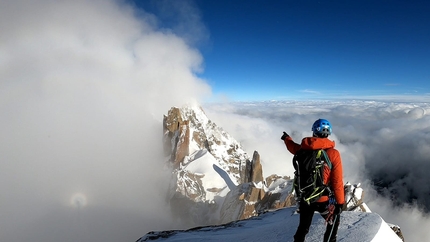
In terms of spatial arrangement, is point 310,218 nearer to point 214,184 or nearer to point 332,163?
point 332,163

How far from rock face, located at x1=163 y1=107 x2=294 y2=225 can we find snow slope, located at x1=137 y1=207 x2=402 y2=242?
191 ft

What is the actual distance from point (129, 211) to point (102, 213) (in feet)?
48.6

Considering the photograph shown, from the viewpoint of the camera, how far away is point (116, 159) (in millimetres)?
175375

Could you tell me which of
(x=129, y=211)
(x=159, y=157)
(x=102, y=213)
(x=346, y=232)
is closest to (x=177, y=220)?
(x=129, y=211)

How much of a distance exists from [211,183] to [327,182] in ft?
333

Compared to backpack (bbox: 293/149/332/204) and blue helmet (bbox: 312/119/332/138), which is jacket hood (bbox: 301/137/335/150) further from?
blue helmet (bbox: 312/119/332/138)

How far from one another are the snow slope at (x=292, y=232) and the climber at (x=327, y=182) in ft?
9.25

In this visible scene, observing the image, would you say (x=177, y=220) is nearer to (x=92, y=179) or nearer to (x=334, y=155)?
(x=92, y=179)

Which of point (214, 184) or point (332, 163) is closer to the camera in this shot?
point (332, 163)

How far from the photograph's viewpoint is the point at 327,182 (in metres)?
6.99

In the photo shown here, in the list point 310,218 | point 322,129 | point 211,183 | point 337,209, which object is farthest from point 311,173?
point 211,183

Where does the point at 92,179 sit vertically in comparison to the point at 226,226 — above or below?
below

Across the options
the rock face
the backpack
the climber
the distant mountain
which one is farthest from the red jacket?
the rock face

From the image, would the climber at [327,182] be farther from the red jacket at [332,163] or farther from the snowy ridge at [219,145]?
the snowy ridge at [219,145]
